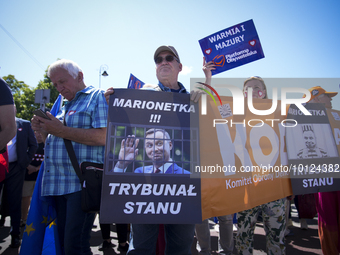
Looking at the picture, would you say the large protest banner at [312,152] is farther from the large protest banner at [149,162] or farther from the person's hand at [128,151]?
the person's hand at [128,151]

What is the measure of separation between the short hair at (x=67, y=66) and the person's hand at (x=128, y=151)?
93cm

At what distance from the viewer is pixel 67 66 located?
2.31 m

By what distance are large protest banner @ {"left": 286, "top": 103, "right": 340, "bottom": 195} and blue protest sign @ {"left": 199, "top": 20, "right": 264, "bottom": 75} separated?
1668mm

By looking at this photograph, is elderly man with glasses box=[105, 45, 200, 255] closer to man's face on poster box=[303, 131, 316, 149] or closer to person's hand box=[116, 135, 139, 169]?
person's hand box=[116, 135, 139, 169]

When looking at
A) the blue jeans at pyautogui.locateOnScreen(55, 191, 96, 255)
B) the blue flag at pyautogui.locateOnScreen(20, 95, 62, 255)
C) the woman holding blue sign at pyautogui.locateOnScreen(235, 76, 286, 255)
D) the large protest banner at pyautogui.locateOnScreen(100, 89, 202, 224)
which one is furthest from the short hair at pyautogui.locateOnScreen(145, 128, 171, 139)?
the woman holding blue sign at pyautogui.locateOnScreen(235, 76, 286, 255)

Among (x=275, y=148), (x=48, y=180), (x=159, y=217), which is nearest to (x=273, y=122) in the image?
(x=275, y=148)

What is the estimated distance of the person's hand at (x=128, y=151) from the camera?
1.94 metres

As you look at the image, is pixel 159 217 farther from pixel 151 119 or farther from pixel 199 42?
pixel 199 42

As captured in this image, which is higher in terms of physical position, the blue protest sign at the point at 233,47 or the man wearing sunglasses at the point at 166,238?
the blue protest sign at the point at 233,47

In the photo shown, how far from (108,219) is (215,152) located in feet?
3.74

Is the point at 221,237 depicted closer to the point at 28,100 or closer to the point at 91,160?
the point at 91,160

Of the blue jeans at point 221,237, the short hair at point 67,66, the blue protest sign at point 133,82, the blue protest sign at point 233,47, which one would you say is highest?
the blue protest sign at point 233,47

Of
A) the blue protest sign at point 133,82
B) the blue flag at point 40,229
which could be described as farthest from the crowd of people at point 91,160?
the blue protest sign at point 133,82

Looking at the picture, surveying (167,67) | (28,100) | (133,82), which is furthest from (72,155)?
(28,100)
